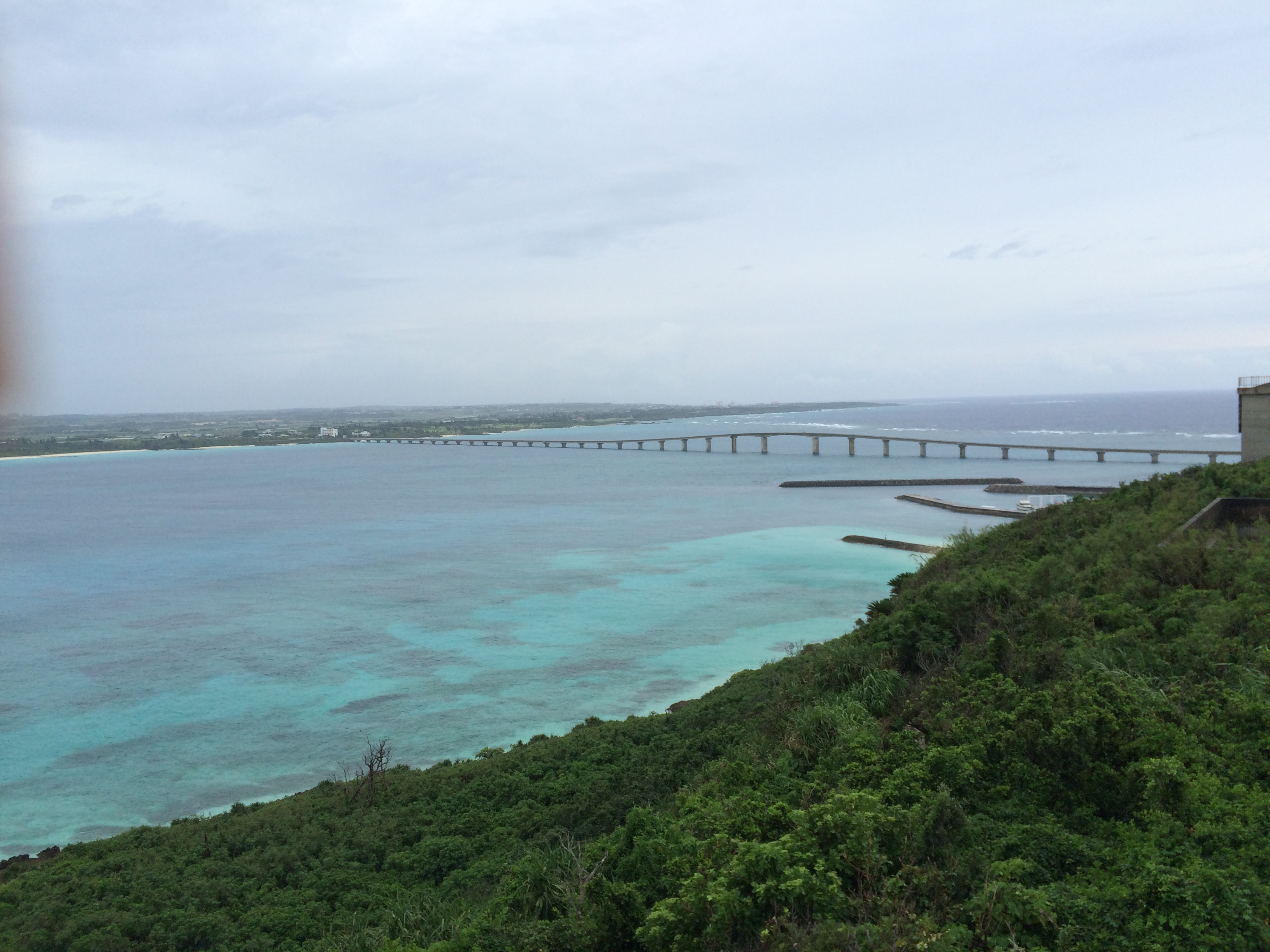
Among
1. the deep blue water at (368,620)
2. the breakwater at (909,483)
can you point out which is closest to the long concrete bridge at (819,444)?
the breakwater at (909,483)

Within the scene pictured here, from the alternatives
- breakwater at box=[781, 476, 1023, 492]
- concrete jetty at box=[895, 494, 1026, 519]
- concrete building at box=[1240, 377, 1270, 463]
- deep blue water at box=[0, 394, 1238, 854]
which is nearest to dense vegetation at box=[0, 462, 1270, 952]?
deep blue water at box=[0, 394, 1238, 854]

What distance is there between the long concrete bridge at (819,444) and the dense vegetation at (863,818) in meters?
50.0

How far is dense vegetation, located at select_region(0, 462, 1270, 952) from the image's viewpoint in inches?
221

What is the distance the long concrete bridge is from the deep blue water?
575 inches

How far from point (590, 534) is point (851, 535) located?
15.6 metres

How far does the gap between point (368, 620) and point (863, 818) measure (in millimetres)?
28356

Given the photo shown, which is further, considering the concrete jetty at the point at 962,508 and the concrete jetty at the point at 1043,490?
the concrete jetty at the point at 1043,490

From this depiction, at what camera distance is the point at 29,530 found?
213 ft

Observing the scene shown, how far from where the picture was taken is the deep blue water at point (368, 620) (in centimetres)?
1973

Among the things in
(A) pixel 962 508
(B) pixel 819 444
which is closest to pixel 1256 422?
(A) pixel 962 508

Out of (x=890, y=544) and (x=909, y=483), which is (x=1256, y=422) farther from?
(x=909, y=483)

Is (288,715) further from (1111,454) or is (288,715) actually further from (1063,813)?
(1111,454)

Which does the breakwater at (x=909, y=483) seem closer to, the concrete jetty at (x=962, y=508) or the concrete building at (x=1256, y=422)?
the concrete jetty at (x=962, y=508)

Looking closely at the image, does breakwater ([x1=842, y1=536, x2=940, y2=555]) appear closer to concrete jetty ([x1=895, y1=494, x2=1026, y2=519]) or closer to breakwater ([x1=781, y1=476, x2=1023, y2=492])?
concrete jetty ([x1=895, y1=494, x2=1026, y2=519])
